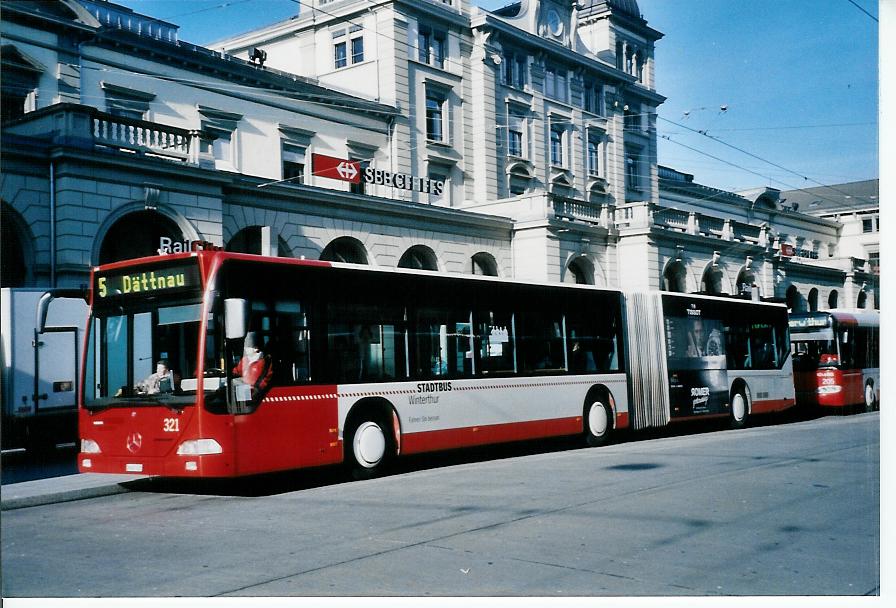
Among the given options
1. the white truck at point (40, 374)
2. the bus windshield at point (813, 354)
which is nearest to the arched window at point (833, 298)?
the bus windshield at point (813, 354)

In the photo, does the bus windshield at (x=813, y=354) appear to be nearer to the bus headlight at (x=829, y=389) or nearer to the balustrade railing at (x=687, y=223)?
the bus headlight at (x=829, y=389)

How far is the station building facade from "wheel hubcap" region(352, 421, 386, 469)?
191 inches

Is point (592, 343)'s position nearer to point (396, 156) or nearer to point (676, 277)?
point (676, 277)

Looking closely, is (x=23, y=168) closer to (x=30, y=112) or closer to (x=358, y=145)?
(x=30, y=112)

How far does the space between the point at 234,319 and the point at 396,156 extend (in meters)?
8.34

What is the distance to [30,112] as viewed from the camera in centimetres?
1167

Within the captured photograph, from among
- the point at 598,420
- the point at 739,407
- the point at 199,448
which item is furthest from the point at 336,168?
the point at 739,407

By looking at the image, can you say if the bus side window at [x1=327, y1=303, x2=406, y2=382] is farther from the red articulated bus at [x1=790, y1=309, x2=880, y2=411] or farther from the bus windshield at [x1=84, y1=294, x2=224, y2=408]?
the red articulated bus at [x1=790, y1=309, x2=880, y2=411]

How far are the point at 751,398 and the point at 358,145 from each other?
34.6 ft

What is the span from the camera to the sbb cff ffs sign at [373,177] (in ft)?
59.9

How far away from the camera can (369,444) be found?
42.6ft

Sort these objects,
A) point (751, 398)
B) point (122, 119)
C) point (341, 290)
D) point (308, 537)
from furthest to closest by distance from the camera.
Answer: point (751, 398) < point (122, 119) < point (341, 290) < point (308, 537)

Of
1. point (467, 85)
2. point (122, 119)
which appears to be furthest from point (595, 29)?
point (122, 119)

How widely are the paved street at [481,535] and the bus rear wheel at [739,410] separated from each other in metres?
8.01
